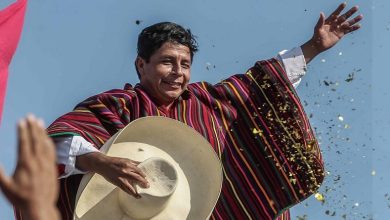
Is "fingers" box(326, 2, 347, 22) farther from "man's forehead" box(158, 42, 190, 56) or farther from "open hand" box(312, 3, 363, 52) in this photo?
"man's forehead" box(158, 42, 190, 56)

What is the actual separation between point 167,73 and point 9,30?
2.31 meters

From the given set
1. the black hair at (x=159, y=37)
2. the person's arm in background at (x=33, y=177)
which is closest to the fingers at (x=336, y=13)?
the black hair at (x=159, y=37)

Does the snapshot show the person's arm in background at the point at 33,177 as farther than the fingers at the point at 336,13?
No

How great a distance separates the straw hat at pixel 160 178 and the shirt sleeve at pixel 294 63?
856 mm

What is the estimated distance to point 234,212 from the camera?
14.8 feet

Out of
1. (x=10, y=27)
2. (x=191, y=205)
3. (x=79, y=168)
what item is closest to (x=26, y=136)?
(x=79, y=168)

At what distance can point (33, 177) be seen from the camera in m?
1.30

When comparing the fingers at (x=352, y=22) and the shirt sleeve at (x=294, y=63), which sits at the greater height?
the fingers at (x=352, y=22)

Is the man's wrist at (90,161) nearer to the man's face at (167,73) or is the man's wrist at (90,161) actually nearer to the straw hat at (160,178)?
the straw hat at (160,178)

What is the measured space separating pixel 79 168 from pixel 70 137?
7.7 inches

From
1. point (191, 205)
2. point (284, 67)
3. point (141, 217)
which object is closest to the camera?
point (141, 217)

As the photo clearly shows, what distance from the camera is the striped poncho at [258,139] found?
4.55m

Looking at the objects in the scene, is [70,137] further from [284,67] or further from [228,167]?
[284,67]

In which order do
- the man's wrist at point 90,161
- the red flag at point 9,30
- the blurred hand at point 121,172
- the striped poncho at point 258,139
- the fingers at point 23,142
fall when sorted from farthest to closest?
the red flag at point 9,30, the striped poncho at point 258,139, the man's wrist at point 90,161, the blurred hand at point 121,172, the fingers at point 23,142
